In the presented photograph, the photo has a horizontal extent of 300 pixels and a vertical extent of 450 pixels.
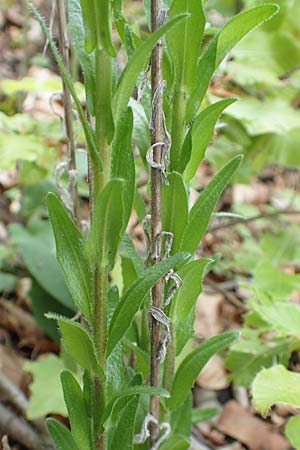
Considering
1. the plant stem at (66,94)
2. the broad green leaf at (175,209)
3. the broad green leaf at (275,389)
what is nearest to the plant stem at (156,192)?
the broad green leaf at (175,209)

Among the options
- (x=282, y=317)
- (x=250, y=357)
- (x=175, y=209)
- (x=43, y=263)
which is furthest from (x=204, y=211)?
(x=43, y=263)

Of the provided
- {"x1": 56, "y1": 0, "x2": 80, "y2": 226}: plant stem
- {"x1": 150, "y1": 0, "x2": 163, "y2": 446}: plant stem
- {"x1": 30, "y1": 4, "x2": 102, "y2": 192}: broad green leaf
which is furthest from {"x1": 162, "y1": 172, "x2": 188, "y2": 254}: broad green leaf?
{"x1": 56, "y1": 0, "x2": 80, "y2": 226}: plant stem

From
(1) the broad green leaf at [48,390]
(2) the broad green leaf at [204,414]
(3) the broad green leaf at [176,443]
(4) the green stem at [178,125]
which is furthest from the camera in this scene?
(1) the broad green leaf at [48,390]

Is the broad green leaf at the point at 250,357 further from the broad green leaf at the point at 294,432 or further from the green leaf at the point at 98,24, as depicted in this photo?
the green leaf at the point at 98,24

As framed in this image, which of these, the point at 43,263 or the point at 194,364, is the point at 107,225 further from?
the point at 43,263

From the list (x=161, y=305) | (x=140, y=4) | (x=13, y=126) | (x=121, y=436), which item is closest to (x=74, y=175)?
(x=161, y=305)

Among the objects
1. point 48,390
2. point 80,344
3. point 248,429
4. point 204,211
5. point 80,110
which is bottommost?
point 248,429

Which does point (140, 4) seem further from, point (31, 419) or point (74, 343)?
point (74, 343)
